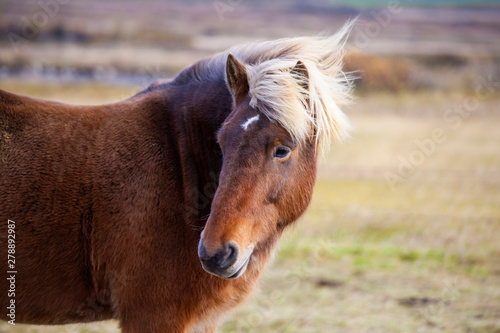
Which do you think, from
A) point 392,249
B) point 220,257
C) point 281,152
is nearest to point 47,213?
point 220,257

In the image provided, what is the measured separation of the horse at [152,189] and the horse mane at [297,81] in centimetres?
1

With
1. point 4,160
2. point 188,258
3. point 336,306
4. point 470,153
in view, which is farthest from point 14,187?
point 470,153

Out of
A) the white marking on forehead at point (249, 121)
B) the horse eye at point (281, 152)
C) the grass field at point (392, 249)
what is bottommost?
the grass field at point (392, 249)

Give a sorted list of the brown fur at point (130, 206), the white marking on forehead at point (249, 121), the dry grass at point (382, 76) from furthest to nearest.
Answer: the dry grass at point (382, 76) → the brown fur at point (130, 206) → the white marking on forehead at point (249, 121)

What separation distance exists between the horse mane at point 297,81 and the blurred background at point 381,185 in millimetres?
393

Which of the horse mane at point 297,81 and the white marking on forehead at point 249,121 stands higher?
the horse mane at point 297,81

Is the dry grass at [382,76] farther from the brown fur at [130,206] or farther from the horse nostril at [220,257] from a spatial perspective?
the horse nostril at [220,257]

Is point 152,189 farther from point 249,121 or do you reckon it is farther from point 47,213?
point 249,121

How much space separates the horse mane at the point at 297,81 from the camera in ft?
10.6

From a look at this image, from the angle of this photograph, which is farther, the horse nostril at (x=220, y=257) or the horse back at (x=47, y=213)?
the horse back at (x=47, y=213)

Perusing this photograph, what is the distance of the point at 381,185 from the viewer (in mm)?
13016

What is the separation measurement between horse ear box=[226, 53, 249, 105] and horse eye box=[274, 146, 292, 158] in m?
0.54

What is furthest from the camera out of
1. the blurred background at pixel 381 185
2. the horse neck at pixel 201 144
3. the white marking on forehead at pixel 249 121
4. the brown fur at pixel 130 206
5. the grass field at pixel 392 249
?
the blurred background at pixel 381 185

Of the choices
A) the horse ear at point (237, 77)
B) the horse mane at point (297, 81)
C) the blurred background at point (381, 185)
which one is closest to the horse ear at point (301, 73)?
the horse mane at point (297, 81)
